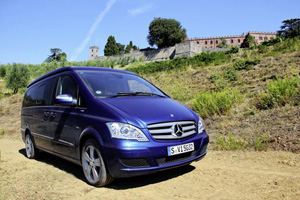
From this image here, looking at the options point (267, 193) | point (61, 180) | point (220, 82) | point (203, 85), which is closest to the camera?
point (267, 193)

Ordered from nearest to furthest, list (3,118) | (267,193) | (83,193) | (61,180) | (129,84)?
(267,193) → (83,193) → (61,180) → (129,84) → (3,118)

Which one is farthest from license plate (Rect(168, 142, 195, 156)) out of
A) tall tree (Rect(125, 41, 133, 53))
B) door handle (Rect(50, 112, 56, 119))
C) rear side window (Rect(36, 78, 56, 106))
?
tall tree (Rect(125, 41, 133, 53))

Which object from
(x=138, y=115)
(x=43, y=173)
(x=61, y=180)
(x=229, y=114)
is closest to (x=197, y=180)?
(x=138, y=115)

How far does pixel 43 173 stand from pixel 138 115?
7.47 ft

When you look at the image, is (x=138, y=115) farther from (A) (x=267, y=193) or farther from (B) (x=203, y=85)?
(B) (x=203, y=85)

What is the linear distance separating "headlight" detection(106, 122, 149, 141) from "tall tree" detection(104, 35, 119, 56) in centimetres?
9922

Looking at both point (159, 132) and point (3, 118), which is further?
point (3, 118)

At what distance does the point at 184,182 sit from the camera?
373 cm

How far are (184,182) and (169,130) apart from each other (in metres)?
0.88

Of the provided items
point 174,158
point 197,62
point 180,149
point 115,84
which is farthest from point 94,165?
point 197,62

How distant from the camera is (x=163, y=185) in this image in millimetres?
3629

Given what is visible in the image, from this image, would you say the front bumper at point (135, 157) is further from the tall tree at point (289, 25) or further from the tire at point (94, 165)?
the tall tree at point (289, 25)

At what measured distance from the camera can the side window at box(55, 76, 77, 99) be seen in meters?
4.29

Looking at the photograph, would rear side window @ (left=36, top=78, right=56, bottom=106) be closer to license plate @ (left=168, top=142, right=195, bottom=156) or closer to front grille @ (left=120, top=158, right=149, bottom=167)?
front grille @ (left=120, top=158, right=149, bottom=167)
